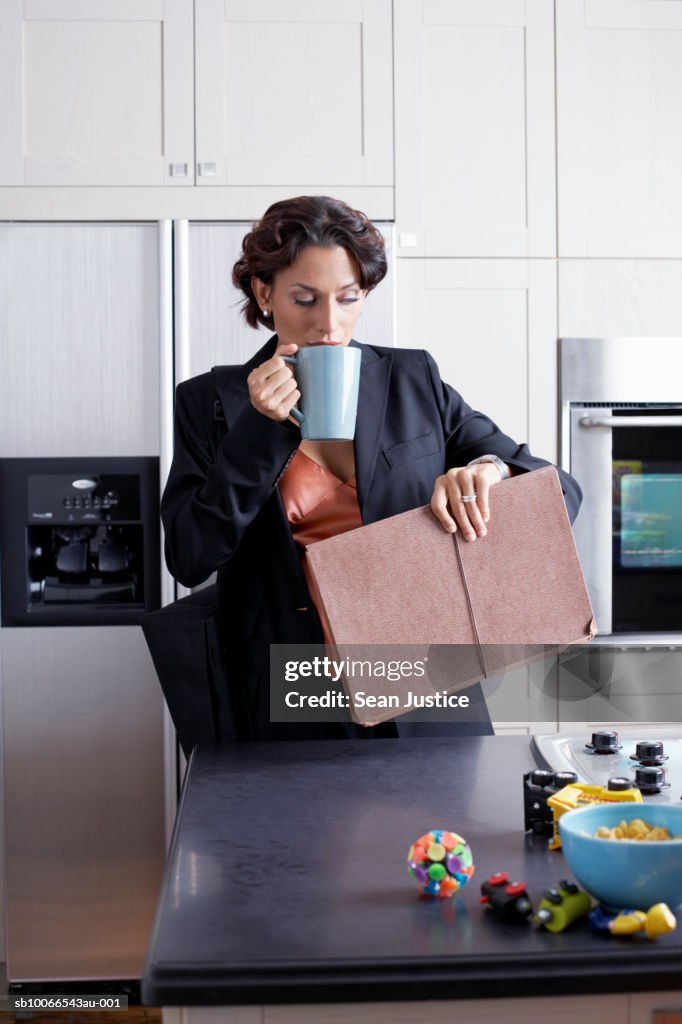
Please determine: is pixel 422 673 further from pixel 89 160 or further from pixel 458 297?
pixel 89 160

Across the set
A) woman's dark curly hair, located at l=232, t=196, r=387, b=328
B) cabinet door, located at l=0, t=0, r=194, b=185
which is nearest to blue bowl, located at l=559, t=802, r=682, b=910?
woman's dark curly hair, located at l=232, t=196, r=387, b=328

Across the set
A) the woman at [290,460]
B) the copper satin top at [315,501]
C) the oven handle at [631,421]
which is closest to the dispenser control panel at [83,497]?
the woman at [290,460]

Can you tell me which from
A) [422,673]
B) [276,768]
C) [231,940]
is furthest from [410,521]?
[231,940]

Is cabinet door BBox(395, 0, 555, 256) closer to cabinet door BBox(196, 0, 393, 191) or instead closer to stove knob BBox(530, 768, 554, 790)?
cabinet door BBox(196, 0, 393, 191)

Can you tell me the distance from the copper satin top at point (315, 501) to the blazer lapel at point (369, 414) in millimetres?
38

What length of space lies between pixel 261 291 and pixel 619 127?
4.34 ft

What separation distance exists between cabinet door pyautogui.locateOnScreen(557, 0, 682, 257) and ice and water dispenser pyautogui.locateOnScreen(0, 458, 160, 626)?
1115mm

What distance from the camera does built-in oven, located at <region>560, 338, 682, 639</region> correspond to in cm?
231

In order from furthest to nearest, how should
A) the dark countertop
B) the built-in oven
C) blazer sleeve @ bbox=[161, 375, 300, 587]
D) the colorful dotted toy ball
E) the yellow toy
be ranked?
1. the built-in oven
2. blazer sleeve @ bbox=[161, 375, 300, 587]
3. the yellow toy
4. the colorful dotted toy ball
5. the dark countertop

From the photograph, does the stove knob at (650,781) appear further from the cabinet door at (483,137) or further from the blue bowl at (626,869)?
the cabinet door at (483,137)

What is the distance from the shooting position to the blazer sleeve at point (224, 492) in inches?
48.2

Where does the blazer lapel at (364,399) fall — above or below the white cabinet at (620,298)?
below

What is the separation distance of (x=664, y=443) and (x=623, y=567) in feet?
0.98

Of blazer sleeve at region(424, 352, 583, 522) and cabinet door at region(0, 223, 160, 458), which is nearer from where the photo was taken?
blazer sleeve at region(424, 352, 583, 522)
